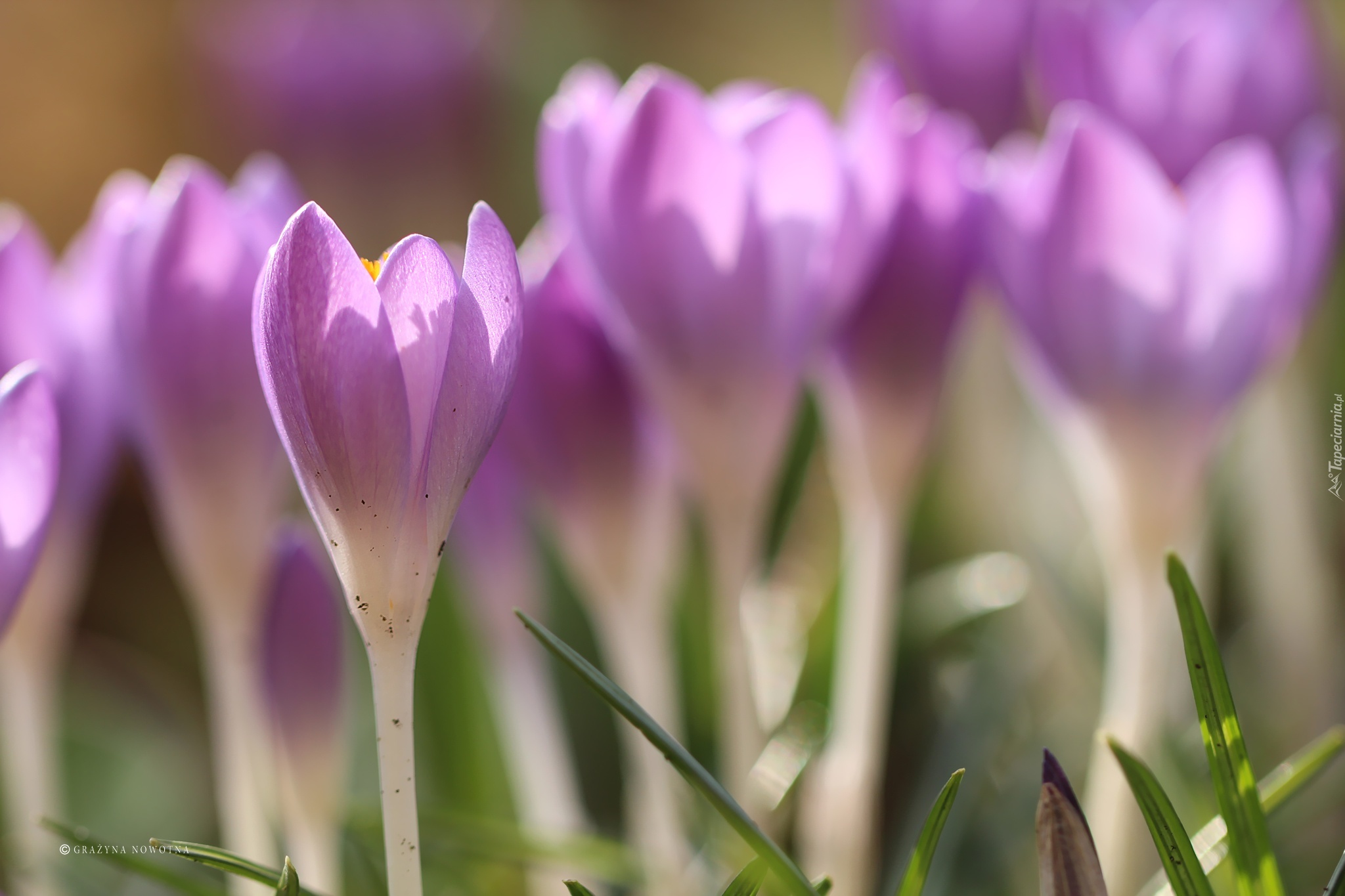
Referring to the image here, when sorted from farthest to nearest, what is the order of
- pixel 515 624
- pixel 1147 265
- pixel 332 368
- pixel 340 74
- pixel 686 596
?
pixel 340 74, pixel 686 596, pixel 515 624, pixel 1147 265, pixel 332 368

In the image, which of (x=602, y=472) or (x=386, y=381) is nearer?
(x=386, y=381)

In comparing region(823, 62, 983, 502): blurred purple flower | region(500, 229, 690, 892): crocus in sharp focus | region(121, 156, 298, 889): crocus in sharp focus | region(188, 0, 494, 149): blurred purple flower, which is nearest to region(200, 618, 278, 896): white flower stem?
region(121, 156, 298, 889): crocus in sharp focus

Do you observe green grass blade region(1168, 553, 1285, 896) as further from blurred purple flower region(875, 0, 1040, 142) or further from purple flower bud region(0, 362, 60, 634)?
blurred purple flower region(875, 0, 1040, 142)

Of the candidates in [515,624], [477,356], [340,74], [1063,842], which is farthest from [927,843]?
[340,74]

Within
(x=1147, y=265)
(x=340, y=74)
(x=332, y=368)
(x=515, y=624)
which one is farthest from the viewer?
(x=340, y=74)

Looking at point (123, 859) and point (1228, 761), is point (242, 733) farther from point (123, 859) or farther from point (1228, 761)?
point (1228, 761)

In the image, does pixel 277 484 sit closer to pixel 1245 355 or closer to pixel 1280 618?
pixel 1245 355

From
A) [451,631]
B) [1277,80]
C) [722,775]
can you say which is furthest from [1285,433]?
[451,631]

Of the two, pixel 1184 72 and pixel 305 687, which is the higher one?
pixel 1184 72
